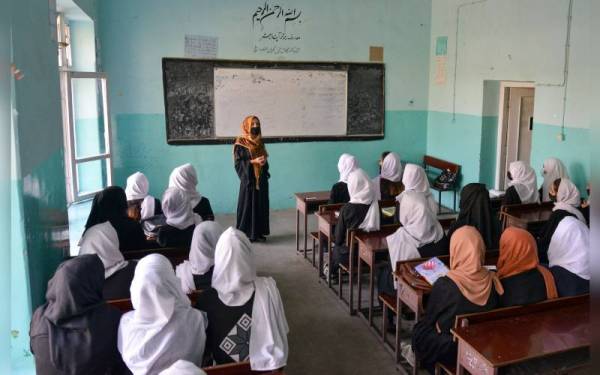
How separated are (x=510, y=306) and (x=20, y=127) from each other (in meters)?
2.67

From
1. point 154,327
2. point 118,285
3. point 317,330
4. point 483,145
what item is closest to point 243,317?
point 154,327

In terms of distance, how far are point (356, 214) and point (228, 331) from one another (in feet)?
7.16

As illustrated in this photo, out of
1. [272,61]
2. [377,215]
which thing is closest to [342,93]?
[272,61]

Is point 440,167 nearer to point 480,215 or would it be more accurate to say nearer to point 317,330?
point 480,215

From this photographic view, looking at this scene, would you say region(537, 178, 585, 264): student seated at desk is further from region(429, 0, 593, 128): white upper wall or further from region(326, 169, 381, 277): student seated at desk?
region(326, 169, 381, 277): student seated at desk

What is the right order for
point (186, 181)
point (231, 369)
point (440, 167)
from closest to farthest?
1. point (231, 369)
2. point (186, 181)
3. point (440, 167)

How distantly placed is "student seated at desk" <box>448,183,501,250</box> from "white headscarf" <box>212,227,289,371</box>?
2.02 m

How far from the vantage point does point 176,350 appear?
2250 mm

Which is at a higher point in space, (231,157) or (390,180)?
(231,157)

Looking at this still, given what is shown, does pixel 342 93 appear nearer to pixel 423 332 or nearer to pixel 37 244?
pixel 423 332

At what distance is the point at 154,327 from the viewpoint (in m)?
2.22

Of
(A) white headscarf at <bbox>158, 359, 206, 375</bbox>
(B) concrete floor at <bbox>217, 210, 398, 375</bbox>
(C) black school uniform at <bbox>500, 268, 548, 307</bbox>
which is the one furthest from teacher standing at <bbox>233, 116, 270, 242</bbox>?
(A) white headscarf at <bbox>158, 359, 206, 375</bbox>

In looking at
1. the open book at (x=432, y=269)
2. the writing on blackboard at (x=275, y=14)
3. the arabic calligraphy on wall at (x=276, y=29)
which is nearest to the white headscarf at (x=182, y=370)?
the open book at (x=432, y=269)

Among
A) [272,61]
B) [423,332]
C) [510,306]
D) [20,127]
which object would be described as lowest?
[423,332]
